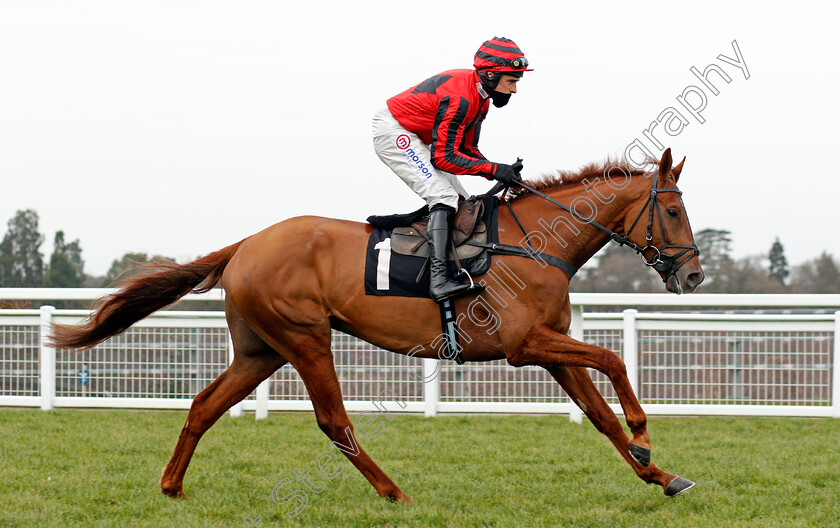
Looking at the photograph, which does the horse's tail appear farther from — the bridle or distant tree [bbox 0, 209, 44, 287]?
distant tree [bbox 0, 209, 44, 287]

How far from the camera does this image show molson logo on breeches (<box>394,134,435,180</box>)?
186 inches

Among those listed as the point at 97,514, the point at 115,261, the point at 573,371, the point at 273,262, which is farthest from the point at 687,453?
the point at 115,261

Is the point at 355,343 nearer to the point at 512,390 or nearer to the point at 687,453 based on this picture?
the point at 512,390

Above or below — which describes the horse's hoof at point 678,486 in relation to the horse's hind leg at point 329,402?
below

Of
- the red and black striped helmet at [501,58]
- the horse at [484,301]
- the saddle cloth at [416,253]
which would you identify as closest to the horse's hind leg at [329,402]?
the horse at [484,301]

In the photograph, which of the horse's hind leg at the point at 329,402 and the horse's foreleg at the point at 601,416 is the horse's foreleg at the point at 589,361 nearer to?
the horse's foreleg at the point at 601,416

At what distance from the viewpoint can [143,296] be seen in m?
5.27

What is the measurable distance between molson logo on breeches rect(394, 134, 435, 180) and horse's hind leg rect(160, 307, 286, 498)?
4.60 feet

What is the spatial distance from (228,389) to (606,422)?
7.23 ft

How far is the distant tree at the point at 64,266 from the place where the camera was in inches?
1132

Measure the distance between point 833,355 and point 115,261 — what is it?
22373 millimetres

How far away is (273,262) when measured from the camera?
4.79 meters

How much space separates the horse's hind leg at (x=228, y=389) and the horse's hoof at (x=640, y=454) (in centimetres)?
216

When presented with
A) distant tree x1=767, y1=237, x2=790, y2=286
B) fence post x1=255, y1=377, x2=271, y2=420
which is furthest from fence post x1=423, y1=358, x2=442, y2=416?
distant tree x1=767, y1=237, x2=790, y2=286
